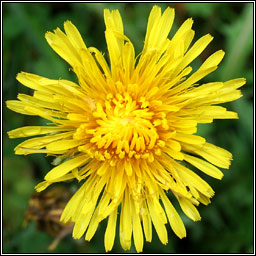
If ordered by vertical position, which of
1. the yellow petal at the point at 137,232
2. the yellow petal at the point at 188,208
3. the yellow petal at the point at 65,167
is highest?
the yellow petal at the point at 65,167

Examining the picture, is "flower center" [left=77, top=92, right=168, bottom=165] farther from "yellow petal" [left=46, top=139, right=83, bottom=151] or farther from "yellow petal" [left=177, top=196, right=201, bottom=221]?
"yellow petal" [left=177, top=196, right=201, bottom=221]

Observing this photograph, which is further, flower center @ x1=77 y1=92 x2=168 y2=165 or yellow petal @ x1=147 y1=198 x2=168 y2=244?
yellow petal @ x1=147 y1=198 x2=168 y2=244

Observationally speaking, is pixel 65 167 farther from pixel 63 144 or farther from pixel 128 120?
pixel 128 120

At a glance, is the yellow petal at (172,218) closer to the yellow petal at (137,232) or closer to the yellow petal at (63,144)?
the yellow petal at (137,232)

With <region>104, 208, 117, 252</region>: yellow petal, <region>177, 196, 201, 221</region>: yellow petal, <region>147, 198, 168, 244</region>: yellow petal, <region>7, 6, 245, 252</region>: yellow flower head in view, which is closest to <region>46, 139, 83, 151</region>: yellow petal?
<region>7, 6, 245, 252</region>: yellow flower head

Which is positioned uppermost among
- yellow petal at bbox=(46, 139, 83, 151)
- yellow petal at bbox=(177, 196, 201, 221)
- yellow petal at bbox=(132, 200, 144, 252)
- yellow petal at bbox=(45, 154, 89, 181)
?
yellow petal at bbox=(46, 139, 83, 151)

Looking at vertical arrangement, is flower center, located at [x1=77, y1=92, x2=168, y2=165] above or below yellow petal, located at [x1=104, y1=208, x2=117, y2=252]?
above

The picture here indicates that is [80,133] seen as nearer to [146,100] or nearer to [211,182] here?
[146,100]

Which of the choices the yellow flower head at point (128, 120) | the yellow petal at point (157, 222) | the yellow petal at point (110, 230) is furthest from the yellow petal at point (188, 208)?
the yellow petal at point (110, 230)

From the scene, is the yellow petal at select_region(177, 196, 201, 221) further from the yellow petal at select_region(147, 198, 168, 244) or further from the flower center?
the flower center
